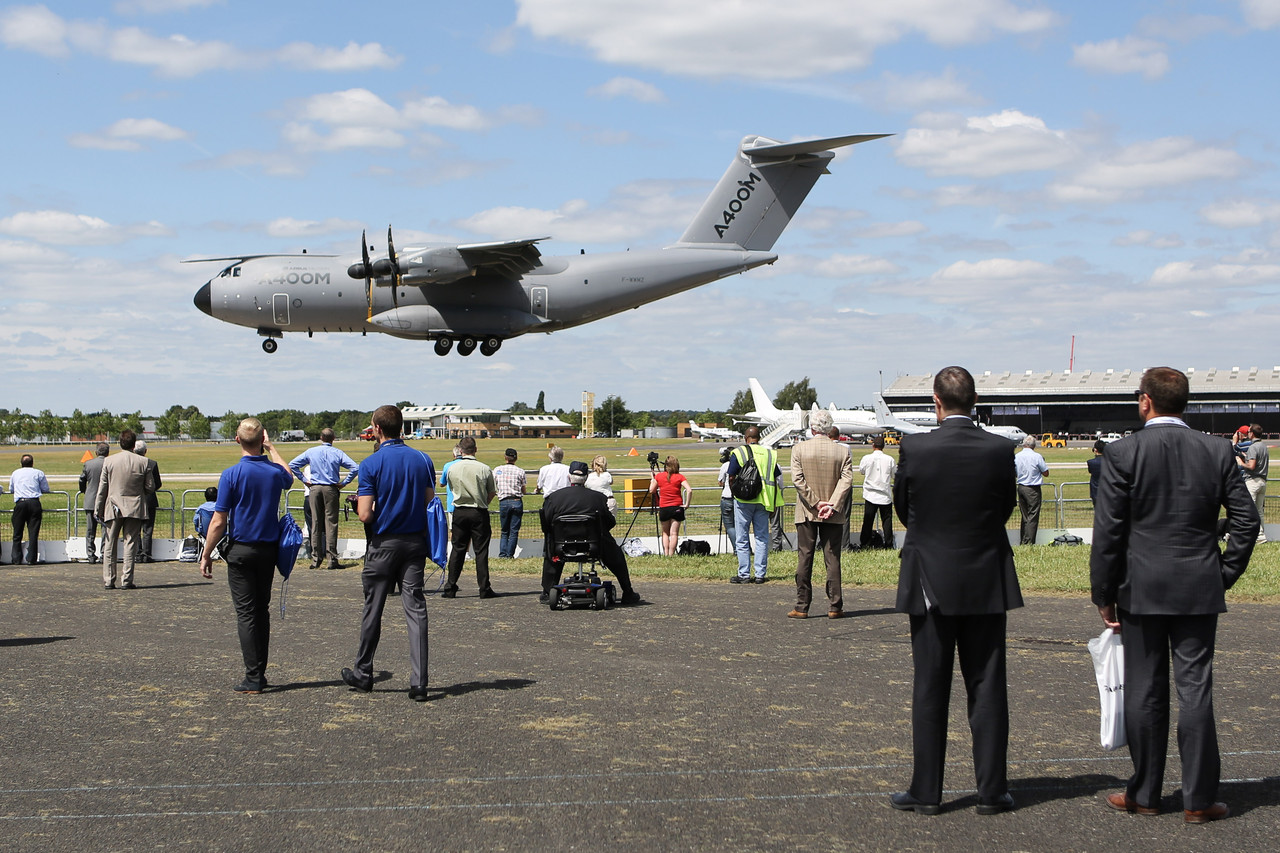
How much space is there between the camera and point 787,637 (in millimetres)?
9422

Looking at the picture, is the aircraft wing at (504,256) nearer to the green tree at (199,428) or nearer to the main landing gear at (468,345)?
the main landing gear at (468,345)

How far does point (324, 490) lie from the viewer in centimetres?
1552

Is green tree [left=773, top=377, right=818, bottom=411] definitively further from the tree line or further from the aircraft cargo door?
the aircraft cargo door

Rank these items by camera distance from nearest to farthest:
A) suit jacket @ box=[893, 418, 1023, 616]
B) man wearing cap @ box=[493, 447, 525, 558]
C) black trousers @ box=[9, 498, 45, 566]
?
suit jacket @ box=[893, 418, 1023, 616]
man wearing cap @ box=[493, 447, 525, 558]
black trousers @ box=[9, 498, 45, 566]

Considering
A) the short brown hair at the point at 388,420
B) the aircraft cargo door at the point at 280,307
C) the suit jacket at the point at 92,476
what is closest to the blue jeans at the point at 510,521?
the suit jacket at the point at 92,476

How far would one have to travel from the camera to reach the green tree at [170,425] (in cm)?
14175

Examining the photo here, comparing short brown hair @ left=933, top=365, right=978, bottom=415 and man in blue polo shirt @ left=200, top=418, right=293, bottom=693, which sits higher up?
short brown hair @ left=933, top=365, right=978, bottom=415

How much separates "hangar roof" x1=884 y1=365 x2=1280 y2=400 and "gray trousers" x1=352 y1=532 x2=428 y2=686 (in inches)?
3916

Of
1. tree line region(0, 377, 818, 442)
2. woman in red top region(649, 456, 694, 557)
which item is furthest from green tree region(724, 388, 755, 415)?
woman in red top region(649, 456, 694, 557)

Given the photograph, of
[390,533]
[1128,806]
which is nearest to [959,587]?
[1128,806]

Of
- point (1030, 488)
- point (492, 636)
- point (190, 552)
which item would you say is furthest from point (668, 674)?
point (190, 552)

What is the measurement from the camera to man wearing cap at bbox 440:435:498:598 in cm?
1201

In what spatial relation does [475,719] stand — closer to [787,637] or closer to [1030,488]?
[787,637]

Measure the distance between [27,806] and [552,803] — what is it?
236cm
